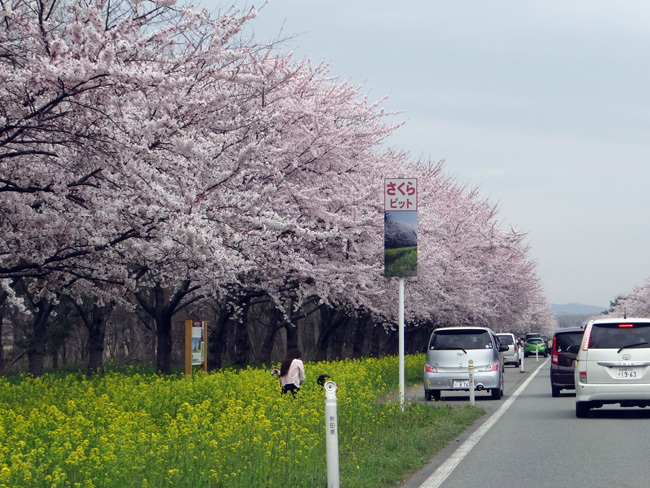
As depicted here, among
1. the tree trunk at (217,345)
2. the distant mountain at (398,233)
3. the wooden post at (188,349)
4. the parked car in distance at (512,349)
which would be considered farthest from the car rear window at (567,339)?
the parked car in distance at (512,349)

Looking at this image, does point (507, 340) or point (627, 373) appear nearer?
point (627, 373)

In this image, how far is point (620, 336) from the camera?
16219mm

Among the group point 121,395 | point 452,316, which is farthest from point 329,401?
point 452,316

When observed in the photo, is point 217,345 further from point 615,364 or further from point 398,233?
point 615,364

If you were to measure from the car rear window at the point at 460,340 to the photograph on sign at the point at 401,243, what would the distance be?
5.95 metres

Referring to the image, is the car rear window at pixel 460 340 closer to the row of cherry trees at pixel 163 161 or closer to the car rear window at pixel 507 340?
the row of cherry trees at pixel 163 161

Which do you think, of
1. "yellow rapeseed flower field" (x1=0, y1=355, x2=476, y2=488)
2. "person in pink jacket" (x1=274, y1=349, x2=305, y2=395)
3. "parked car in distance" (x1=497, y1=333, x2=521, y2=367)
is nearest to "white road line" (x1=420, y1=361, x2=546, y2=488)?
"yellow rapeseed flower field" (x1=0, y1=355, x2=476, y2=488)

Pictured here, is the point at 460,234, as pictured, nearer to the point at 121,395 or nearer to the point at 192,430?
the point at 121,395

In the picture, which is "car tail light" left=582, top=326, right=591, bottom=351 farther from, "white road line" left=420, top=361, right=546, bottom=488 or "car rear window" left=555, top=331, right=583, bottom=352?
"car rear window" left=555, top=331, right=583, bottom=352

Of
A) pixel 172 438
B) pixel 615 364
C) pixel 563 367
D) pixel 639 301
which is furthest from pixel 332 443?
pixel 639 301

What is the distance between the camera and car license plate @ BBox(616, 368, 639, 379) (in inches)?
627

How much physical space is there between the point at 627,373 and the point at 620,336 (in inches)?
25.5

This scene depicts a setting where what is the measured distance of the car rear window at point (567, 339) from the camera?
79.0ft

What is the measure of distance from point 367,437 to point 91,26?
241 inches
